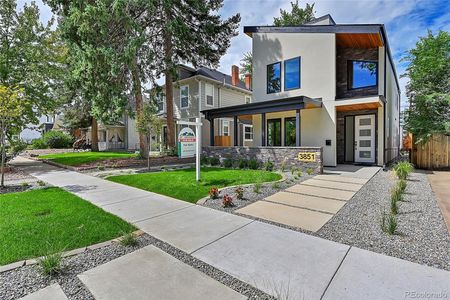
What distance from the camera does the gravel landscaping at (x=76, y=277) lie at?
249 centimetres

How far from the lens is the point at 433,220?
14.4 feet

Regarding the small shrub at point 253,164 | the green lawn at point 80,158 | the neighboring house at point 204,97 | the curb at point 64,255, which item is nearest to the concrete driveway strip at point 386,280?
the curb at point 64,255

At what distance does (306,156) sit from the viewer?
10039 mm

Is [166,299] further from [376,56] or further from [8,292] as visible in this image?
[376,56]

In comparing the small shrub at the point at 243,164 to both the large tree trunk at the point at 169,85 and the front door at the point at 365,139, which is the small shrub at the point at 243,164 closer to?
the front door at the point at 365,139

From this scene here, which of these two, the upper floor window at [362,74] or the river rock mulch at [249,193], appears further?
the upper floor window at [362,74]

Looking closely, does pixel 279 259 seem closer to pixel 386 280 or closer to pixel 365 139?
pixel 386 280

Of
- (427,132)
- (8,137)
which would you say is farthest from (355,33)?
(8,137)

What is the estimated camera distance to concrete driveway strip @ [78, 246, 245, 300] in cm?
242

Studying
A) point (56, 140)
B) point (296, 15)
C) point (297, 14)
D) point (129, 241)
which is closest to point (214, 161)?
point (129, 241)

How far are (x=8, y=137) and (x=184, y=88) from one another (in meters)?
12.1

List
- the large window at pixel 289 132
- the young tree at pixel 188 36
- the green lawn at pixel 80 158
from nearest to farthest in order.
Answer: the large window at pixel 289 132 → the green lawn at pixel 80 158 → the young tree at pixel 188 36

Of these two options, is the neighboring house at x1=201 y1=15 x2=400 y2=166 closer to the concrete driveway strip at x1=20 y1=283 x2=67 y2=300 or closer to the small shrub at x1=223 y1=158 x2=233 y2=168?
the small shrub at x1=223 y1=158 x2=233 y2=168

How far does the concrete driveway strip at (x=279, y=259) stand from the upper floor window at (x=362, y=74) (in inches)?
425
